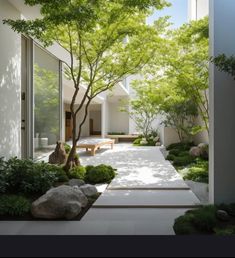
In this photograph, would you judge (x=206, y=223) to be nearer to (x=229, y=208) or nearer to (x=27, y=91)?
(x=229, y=208)

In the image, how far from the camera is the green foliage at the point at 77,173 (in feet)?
24.8

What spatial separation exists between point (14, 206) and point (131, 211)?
1.83 metres

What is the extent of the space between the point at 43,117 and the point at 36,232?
599 centimetres

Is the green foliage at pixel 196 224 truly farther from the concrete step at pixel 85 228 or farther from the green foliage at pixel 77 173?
the green foliage at pixel 77 173

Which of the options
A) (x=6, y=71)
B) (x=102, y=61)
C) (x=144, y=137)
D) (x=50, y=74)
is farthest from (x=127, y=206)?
(x=144, y=137)

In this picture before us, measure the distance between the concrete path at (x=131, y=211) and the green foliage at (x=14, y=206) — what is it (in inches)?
14.8

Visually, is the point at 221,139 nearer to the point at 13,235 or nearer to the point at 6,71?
the point at 13,235

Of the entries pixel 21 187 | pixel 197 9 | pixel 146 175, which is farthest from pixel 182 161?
pixel 197 9

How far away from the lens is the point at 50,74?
1052cm

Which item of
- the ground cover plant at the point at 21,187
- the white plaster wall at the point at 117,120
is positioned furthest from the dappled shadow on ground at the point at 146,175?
the white plaster wall at the point at 117,120

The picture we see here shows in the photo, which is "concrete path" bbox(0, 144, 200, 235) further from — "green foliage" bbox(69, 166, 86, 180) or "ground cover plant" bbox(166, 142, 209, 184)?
"green foliage" bbox(69, 166, 86, 180)

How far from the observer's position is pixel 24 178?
19.2 feet

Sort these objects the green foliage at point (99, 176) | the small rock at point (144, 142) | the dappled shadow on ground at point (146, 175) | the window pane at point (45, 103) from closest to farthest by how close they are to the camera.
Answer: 1. the dappled shadow on ground at point (146, 175)
2. the green foliage at point (99, 176)
3. the window pane at point (45, 103)
4. the small rock at point (144, 142)

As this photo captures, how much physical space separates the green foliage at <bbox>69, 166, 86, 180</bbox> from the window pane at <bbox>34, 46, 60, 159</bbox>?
1.78 meters
